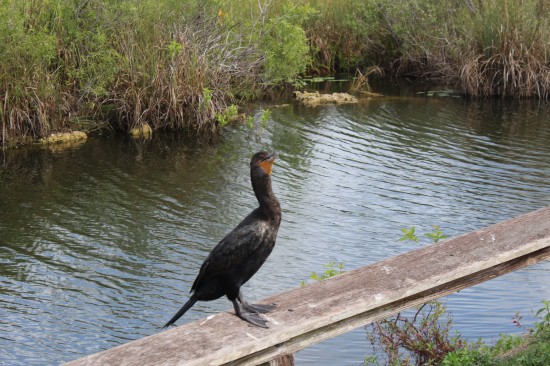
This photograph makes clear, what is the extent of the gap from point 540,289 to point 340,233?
7.97 ft

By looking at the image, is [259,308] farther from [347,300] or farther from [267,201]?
[267,201]

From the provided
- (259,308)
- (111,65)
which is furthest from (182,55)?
(259,308)

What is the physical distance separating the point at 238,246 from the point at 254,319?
2.00 ft

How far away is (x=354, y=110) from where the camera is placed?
16.4 metres

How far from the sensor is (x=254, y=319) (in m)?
3.39

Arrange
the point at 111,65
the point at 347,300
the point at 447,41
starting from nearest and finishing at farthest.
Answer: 1. the point at 347,300
2. the point at 111,65
3. the point at 447,41

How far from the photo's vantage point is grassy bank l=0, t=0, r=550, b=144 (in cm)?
1304

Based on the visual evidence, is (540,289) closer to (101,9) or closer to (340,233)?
(340,233)

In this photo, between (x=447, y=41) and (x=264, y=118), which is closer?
(x=264, y=118)

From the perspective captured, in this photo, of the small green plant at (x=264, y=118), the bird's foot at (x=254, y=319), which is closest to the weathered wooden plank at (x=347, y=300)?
the bird's foot at (x=254, y=319)

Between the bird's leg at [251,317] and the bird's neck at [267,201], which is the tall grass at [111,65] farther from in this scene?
the bird's leg at [251,317]

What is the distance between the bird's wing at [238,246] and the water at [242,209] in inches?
97.4

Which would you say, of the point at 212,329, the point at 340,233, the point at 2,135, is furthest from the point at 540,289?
the point at 2,135

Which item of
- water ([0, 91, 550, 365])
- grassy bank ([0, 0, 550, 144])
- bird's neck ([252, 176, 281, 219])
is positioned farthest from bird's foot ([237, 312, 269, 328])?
grassy bank ([0, 0, 550, 144])
